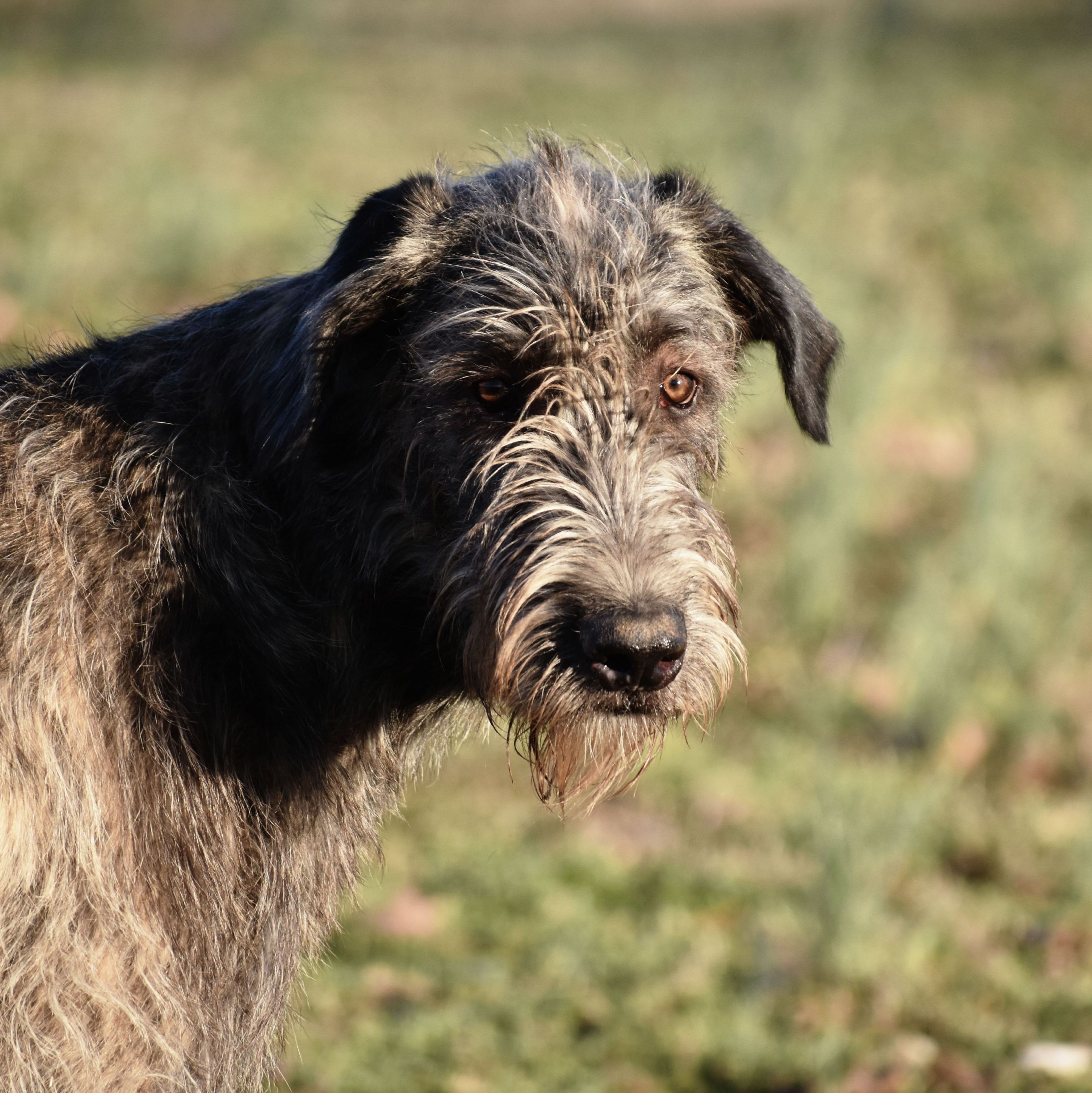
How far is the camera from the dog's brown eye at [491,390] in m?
3.01

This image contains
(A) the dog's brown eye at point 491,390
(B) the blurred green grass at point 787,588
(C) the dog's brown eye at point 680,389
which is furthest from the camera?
(B) the blurred green grass at point 787,588

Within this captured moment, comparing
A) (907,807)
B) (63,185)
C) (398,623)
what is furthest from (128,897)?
(63,185)

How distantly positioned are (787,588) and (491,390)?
14.4ft

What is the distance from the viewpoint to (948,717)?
6258mm

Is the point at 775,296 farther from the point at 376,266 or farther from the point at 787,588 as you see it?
the point at 787,588

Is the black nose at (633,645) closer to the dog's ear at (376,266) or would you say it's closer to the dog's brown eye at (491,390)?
the dog's brown eye at (491,390)

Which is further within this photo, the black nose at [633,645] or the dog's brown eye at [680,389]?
the dog's brown eye at [680,389]

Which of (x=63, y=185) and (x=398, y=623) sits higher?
(x=63, y=185)

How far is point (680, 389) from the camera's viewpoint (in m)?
3.18

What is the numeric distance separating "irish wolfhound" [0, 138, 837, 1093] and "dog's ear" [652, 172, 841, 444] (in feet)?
0.53

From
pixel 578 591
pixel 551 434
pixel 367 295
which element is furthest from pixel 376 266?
pixel 578 591

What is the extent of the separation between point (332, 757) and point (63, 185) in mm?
8457

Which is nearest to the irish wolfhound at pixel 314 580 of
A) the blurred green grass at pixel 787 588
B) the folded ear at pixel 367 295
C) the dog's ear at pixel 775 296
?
the folded ear at pixel 367 295

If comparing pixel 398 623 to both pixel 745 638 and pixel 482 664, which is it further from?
pixel 745 638
